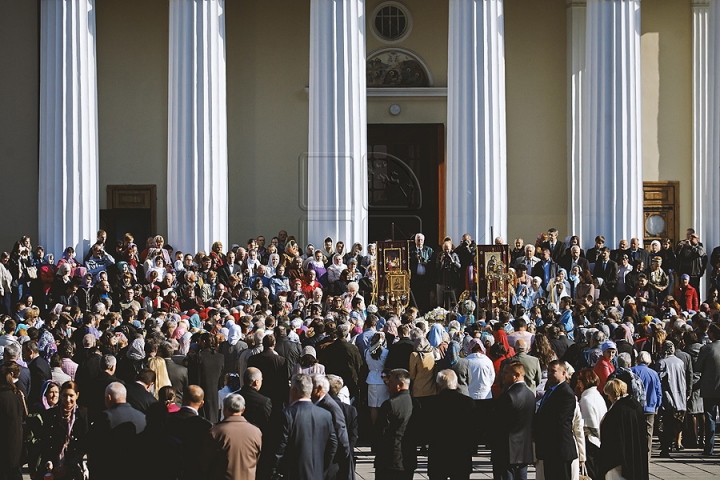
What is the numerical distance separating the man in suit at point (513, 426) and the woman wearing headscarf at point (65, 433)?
385 centimetres

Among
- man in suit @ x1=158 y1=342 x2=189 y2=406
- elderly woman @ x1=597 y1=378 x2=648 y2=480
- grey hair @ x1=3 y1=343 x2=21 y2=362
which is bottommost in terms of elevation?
elderly woman @ x1=597 y1=378 x2=648 y2=480

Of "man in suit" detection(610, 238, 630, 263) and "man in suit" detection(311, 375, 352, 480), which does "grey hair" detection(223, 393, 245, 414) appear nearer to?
"man in suit" detection(311, 375, 352, 480)

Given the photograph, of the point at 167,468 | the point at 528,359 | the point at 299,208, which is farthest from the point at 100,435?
the point at 299,208

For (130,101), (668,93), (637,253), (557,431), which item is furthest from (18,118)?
(557,431)

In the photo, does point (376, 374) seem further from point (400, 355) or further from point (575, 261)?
point (575, 261)

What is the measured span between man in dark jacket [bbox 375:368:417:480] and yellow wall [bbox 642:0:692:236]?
18637 mm

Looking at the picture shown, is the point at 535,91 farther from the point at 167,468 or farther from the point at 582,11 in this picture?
the point at 167,468

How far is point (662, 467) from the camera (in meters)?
14.2

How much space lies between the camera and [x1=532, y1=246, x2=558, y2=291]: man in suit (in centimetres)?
2227

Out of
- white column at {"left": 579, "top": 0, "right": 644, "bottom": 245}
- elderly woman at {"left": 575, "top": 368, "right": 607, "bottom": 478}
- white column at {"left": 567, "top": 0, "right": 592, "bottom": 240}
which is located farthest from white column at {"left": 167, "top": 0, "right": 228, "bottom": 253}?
elderly woman at {"left": 575, "top": 368, "right": 607, "bottom": 478}

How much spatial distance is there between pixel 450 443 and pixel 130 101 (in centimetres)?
1894

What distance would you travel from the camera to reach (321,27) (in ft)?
80.2

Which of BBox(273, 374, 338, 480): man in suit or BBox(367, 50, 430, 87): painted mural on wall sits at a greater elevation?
BBox(367, 50, 430, 87): painted mural on wall

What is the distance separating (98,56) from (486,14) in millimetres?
9380
